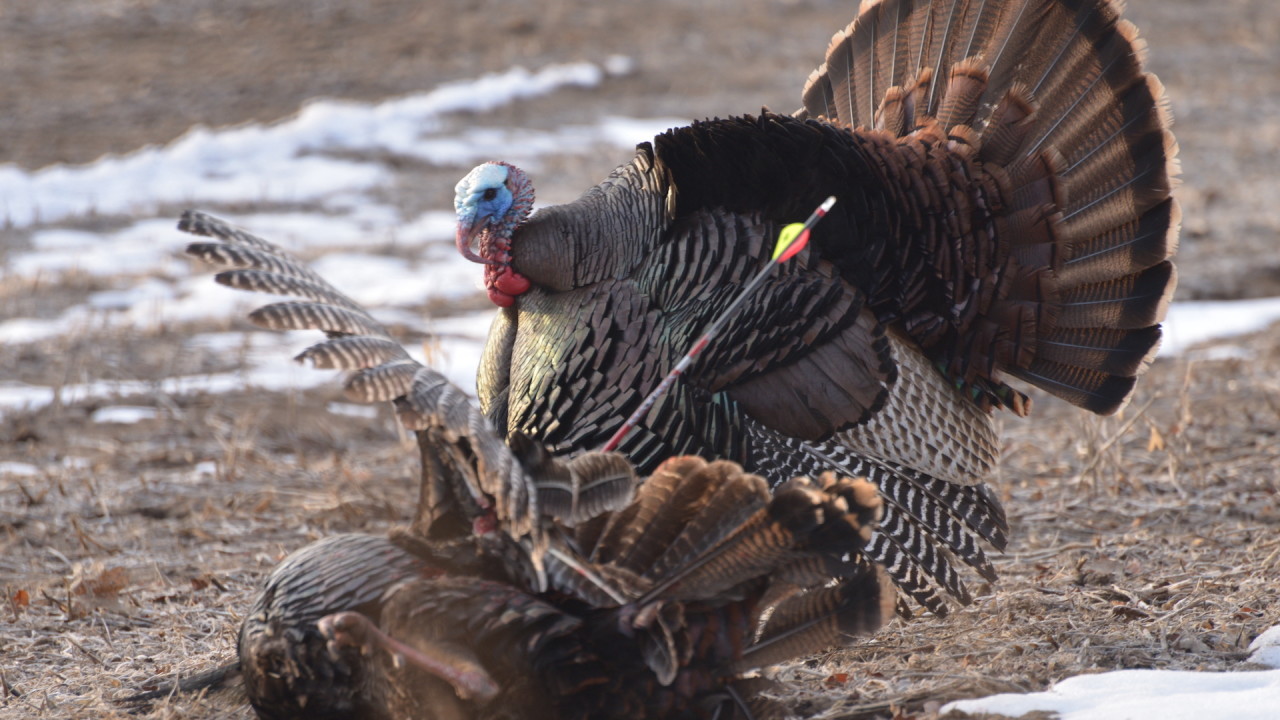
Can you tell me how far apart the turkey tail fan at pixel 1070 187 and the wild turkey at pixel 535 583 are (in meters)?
1.55

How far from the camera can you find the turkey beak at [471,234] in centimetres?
374

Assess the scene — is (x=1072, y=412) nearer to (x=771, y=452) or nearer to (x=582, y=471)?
(x=771, y=452)

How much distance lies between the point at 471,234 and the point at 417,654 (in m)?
1.57

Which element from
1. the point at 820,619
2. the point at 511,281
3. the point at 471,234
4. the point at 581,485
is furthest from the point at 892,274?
the point at 581,485

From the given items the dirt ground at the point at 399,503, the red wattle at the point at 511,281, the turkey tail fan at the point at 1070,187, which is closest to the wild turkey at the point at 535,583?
the dirt ground at the point at 399,503

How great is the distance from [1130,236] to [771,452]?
1.32 m

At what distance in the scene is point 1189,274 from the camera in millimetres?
8094

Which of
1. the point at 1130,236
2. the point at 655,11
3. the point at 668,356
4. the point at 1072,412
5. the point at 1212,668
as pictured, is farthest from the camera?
the point at 655,11

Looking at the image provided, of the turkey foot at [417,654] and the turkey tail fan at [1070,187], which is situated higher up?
the turkey tail fan at [1070,187]

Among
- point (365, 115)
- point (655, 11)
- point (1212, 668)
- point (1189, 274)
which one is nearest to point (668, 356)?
point (1212, 668)

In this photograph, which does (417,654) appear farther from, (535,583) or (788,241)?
(788,241)

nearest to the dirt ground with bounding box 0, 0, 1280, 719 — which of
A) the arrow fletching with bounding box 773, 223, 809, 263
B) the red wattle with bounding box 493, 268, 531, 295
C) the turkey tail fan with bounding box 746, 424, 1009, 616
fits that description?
the turkey tail fan with bounding box 746, 424, 1009, 616

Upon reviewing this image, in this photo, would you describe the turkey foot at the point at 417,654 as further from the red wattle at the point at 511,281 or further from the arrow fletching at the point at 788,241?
the red wattle at the point at 511,281

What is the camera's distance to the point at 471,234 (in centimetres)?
376
